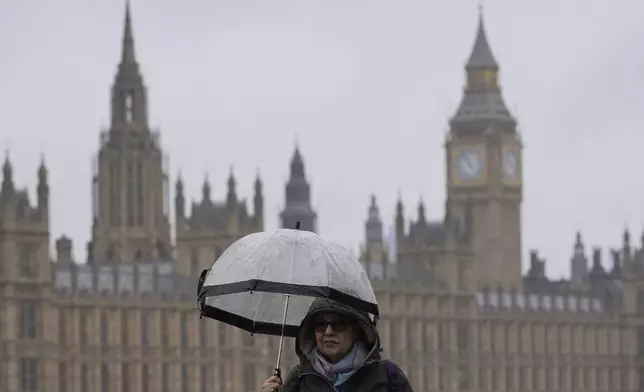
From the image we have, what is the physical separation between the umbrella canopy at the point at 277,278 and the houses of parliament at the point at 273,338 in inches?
2925

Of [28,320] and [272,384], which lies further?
[28,320]

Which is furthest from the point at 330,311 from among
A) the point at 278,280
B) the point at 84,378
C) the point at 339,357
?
the point at 84,378

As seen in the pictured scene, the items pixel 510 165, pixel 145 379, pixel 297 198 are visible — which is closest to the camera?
pixel 145 379

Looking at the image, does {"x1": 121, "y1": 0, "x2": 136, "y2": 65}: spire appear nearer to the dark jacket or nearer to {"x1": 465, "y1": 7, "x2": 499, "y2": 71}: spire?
{"x1": 465, "y1": 7, "x2": 499, "y2": 71}: spire

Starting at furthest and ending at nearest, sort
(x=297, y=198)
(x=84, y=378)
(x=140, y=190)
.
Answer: (x=297, y=198) → (x=140, y=190) → (x=84, y=378)

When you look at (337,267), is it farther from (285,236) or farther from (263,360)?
(263,360)

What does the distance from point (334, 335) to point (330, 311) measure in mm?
101

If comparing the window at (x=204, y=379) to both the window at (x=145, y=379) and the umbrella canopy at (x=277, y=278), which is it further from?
the umbrella canopy at (x=277, y=278)

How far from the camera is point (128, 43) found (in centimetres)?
12438

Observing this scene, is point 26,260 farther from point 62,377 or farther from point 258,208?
point 258,208

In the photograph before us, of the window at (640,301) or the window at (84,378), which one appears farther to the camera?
the window at (640,301)

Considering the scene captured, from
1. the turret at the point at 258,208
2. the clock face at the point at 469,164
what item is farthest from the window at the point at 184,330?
the clock face at the point at 469,164

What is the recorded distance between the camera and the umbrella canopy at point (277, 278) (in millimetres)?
12188

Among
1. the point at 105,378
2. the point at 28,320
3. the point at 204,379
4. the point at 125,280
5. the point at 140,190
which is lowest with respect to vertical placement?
the point at 204,379
